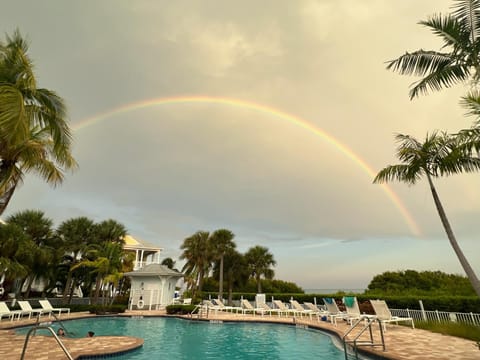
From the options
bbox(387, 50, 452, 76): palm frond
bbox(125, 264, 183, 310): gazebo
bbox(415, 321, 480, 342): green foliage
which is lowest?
bbox(415, 321, 480, 342): green foliage

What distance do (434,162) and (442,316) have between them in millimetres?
6993

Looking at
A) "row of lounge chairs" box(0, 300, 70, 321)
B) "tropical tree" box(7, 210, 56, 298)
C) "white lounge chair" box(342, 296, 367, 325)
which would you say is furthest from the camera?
"tropical tree" box(7, 210, 56, 298)

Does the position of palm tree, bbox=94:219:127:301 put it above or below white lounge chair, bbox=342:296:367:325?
above

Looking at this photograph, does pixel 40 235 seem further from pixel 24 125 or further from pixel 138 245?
pixel 24 125

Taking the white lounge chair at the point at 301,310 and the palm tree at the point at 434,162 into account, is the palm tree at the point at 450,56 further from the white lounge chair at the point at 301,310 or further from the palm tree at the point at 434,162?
the white lounge chair at the point at 301,310

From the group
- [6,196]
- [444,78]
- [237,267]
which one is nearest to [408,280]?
[237,267]

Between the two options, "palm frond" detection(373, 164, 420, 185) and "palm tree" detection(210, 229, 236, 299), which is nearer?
"palm frond" detection(373, 164, 420, 185)

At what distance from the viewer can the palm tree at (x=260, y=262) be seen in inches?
1335

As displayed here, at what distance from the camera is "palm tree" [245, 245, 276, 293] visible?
111ft

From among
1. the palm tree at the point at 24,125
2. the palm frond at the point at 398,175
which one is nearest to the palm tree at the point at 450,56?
the palm frond at the point at 398,175

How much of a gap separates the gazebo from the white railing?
64.0 ft

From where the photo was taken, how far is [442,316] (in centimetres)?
1205

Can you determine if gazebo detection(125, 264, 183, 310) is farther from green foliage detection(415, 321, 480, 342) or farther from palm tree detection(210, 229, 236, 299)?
green foliage detection(415, 321, 480, 342)

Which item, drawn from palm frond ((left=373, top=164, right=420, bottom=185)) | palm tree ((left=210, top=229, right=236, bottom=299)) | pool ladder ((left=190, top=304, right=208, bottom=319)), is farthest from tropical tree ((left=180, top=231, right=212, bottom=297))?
palm frond ((left=373, top=164, right=420, bottom=185))
